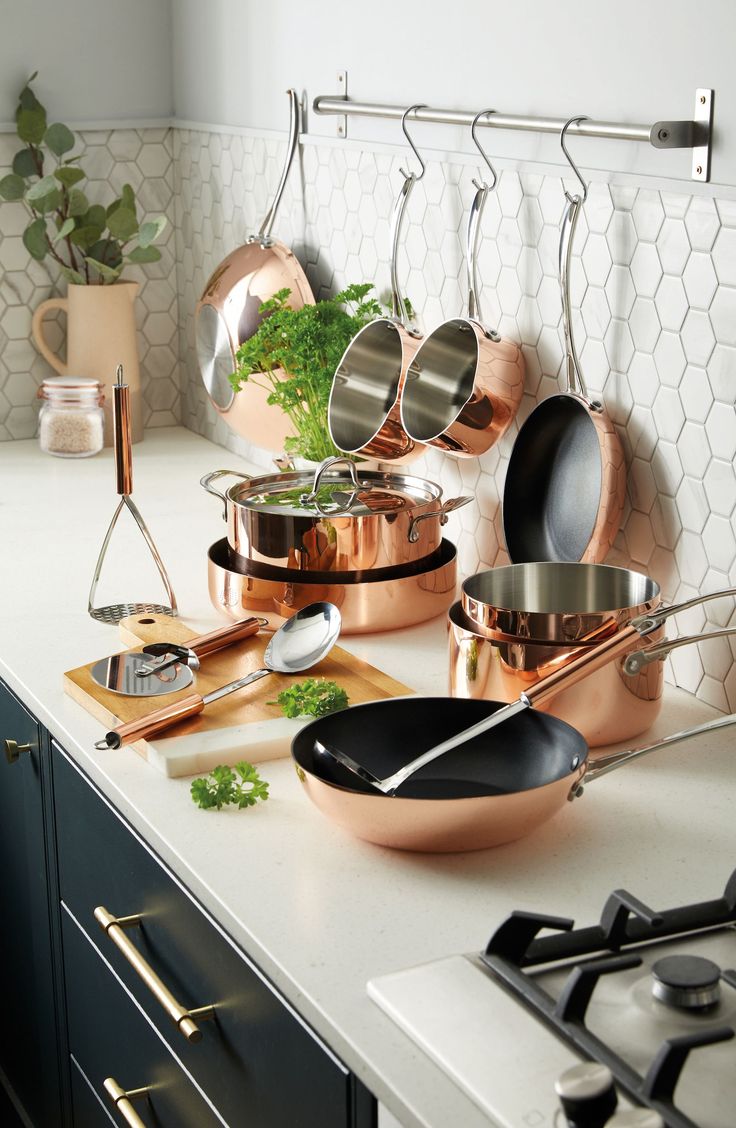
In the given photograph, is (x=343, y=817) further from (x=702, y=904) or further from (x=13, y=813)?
(x=13, y=813)

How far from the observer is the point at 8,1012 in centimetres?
178

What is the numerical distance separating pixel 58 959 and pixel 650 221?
1022mm

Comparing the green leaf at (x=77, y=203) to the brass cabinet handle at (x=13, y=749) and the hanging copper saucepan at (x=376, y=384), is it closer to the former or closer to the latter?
the hanging copper saucepan at (x=376, y=384)

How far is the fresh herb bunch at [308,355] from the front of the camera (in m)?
1.81

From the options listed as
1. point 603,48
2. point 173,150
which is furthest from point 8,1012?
point 173,150

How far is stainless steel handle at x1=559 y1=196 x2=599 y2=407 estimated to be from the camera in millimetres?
1463

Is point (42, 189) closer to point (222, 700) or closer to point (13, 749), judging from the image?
point (13, 749)

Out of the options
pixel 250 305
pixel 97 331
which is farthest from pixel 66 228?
pixel 250 305

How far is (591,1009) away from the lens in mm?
881

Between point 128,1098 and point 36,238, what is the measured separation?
156 centimetres

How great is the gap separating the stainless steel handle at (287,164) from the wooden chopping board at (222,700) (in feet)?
2.58

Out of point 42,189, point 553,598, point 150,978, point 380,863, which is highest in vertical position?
point 42,189

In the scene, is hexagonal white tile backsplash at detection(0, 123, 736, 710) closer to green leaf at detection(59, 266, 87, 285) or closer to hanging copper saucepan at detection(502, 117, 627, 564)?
hanging copper saucepan at detection(502, 117, 627, 564)

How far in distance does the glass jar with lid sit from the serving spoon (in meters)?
0.97
